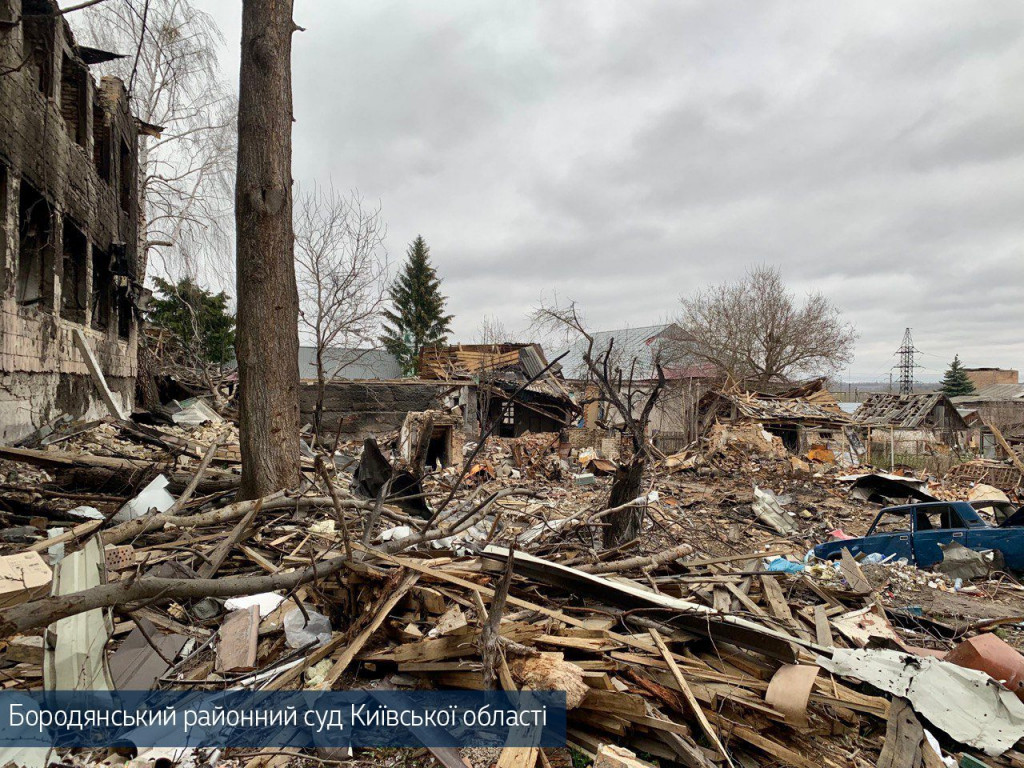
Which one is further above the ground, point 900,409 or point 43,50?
point 43,50

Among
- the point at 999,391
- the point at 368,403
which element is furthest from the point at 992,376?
the point at 368,403

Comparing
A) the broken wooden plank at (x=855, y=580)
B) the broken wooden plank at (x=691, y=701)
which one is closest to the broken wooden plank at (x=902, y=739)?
the broken wooden plank at (x=691, y=701)

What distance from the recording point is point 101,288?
12320 mm

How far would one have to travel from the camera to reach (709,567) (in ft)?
15.6

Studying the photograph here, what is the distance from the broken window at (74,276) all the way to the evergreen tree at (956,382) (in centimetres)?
6239

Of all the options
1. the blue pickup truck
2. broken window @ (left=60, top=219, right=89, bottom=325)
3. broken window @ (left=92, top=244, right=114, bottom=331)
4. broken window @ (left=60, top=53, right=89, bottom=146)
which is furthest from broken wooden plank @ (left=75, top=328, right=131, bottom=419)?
the blue pickup truck

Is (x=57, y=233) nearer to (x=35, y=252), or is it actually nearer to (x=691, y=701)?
(x=35, y=252)

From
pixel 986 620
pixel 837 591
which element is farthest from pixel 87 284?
pixel 986 620

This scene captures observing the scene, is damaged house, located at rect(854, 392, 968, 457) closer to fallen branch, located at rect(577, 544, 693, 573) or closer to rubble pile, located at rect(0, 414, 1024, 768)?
fallen branch, located at rect(577, 544, 693, 573)

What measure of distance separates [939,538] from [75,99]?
1725cm

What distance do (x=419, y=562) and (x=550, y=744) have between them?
139 centimetres

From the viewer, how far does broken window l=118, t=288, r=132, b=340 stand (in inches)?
527

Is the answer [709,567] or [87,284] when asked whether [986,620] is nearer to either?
[709,567]

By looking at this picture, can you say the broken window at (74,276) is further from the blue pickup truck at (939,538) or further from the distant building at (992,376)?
the distant building at (992,376)
